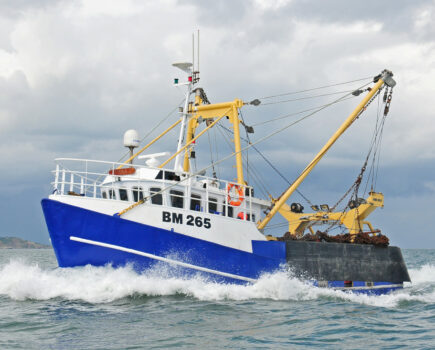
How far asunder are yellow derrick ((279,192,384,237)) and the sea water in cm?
387

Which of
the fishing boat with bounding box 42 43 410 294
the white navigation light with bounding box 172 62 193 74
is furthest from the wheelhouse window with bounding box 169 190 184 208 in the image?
the white navigation light with bounding box 172 62 193 74

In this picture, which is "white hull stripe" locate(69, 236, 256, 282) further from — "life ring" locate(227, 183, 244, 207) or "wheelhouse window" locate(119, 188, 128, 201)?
"life ring" locate(227, 183, 244, 207)

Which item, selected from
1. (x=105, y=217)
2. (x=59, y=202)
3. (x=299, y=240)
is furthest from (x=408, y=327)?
(x=59, y=202)

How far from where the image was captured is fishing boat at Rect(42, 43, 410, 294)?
1396cm

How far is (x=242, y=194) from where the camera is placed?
17000 mm

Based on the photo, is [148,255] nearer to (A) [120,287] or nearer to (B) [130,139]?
(A) [120,287]

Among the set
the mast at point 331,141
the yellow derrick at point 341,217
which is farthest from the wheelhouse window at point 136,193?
the yellow derrick at point 341,217

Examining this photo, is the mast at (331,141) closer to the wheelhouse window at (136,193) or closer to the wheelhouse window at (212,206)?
the wheelhouse window at (212,206)

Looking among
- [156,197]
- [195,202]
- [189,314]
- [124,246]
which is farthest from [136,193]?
[189,314]

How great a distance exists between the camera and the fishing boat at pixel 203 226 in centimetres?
1396

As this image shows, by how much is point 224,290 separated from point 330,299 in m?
3.07

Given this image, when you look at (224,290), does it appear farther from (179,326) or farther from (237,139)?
(237,139)

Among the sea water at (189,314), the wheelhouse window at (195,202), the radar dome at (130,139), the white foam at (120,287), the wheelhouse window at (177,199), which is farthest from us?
the radar dome at (130,139)

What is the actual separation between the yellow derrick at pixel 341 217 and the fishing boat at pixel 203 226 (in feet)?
0.12
